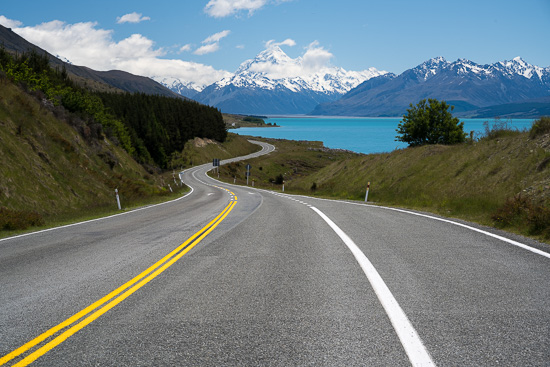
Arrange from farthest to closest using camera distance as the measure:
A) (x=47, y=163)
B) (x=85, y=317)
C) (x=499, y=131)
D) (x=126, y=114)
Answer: (x=126, y=114)
(x=499, y=131)
(x=47, y=163)
(x=85, y=317)

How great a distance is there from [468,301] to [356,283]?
1.36 metres

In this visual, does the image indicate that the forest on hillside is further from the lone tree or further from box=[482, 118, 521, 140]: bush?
the lone tree

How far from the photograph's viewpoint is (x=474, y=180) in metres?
18.7

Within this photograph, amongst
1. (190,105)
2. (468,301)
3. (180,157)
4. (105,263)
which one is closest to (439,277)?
(468,301)

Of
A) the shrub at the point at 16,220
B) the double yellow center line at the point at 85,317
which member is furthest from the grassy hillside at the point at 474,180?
the shrub at the point at 16,220

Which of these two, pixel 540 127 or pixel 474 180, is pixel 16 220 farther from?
pixel 540 127

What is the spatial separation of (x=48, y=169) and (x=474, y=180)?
22.5 meters

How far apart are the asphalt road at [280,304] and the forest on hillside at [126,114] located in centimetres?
2901

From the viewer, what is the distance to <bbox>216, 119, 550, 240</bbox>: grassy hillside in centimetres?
1042

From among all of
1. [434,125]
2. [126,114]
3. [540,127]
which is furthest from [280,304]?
[126,114]

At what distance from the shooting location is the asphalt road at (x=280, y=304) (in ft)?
10.6

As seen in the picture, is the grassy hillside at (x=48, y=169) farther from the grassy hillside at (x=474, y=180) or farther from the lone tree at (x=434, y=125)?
the lone tree at (x=434, y=125)

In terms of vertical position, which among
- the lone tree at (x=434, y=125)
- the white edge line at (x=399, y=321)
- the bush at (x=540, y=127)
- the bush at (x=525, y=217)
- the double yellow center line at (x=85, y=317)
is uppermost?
the lone tree at (x=434, y=125)

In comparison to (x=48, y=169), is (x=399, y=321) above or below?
below
